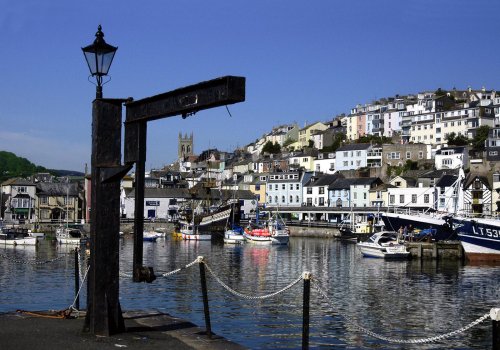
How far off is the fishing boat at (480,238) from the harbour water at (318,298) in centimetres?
436

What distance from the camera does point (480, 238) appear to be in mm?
63469

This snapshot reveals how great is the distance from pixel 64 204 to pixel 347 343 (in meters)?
126

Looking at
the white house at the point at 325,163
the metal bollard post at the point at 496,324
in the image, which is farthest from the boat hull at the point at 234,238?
the metal bollard post at the point at 496,324

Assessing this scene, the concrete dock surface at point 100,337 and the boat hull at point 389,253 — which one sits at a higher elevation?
the concrete dock surface at point 100,337

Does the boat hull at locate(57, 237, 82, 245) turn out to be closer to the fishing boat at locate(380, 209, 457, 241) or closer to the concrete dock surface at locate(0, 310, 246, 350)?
the fishing boat at locate(380, 209, 457, 241)

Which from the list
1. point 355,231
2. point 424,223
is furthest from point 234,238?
point 424,223

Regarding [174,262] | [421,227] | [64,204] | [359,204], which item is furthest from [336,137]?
[174,262]

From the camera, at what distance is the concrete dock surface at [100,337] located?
41.8 feet

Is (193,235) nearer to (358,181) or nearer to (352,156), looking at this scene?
(358,181)

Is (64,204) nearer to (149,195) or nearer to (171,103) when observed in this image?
(149,195)

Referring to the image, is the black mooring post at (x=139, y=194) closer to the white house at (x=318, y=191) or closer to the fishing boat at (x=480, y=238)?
the fishing boat at (x=480, y=238)

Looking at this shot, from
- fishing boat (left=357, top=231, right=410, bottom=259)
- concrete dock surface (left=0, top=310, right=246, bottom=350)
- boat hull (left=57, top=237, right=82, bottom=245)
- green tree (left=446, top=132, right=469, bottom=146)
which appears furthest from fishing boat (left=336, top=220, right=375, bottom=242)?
concrete dock surface (left=0, top=310, right=246, bottom=350)

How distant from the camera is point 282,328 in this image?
25109mm

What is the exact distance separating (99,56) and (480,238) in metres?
54.9
